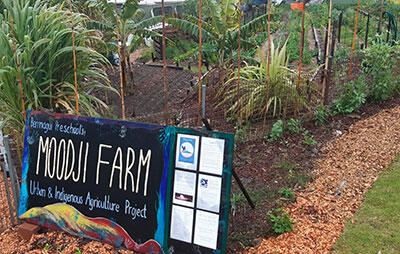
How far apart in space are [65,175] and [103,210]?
0.62 metres

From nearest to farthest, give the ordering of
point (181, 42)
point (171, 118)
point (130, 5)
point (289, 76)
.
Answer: point (289, 76) < point (171, 118) < point (130, 5) < point (181, 42)

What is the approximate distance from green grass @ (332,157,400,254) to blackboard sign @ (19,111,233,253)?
142 cm

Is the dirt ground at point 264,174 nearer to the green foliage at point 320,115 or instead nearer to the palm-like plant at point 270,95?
the green foliage at point 320,115

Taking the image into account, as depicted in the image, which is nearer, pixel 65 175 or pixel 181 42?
pixel 65 175

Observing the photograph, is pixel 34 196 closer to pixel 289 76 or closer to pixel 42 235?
pixel 42 235

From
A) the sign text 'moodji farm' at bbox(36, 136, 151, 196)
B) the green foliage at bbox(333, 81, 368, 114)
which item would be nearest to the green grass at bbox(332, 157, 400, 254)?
the sign text 'moodji farm' at bbox(36, 136, 151, 196)

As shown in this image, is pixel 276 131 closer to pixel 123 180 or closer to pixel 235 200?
pixel 235 200

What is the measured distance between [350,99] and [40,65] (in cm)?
530

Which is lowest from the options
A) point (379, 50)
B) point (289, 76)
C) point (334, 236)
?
point (334, 236)

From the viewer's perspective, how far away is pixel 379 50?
284 inches

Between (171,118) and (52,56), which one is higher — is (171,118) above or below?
below

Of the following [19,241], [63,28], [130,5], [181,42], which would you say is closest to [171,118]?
[63,28]

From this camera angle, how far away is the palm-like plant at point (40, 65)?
4902 mm

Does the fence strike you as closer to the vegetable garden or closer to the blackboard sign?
the vegetable garden
